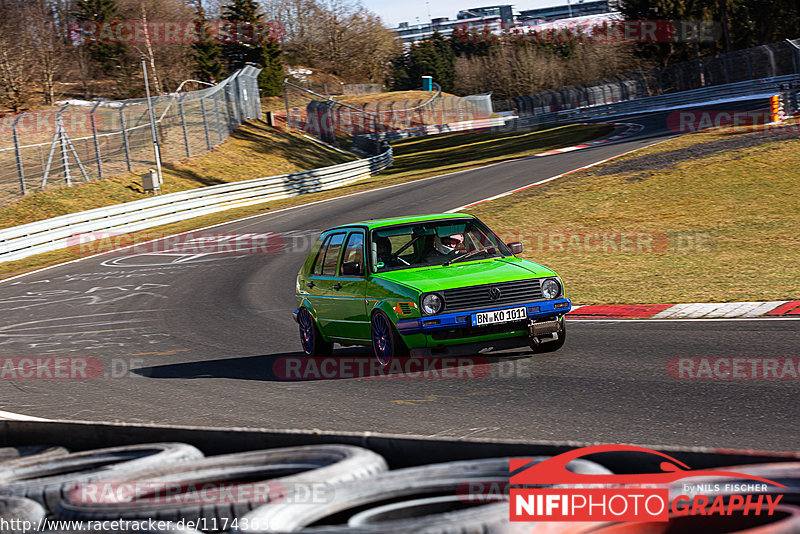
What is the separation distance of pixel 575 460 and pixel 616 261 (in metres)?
14.8

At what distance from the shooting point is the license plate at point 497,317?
882 cm

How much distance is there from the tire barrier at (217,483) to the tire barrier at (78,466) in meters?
0.20

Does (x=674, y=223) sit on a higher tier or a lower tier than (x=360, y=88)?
lower

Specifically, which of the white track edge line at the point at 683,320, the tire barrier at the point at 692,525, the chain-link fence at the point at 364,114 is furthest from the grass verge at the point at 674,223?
the chain-link fence at the point at 364,114

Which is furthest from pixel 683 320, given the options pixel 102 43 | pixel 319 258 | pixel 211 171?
pixel 102 43

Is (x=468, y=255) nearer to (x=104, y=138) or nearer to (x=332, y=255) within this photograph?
(x=332, y=255)

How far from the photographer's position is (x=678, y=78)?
67625mm

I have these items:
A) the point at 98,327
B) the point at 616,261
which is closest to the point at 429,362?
the point at 98,327

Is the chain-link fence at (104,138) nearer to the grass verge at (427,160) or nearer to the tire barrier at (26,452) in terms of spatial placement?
the grass verge at (427,160)

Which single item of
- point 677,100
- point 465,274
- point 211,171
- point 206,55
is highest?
point 206,55

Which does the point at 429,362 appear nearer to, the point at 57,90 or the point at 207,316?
the point at 207,316

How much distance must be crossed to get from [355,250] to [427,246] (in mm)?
902

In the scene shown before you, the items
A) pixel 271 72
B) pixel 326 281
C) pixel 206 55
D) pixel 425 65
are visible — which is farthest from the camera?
pixel 425 65

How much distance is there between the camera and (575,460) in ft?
12.7
